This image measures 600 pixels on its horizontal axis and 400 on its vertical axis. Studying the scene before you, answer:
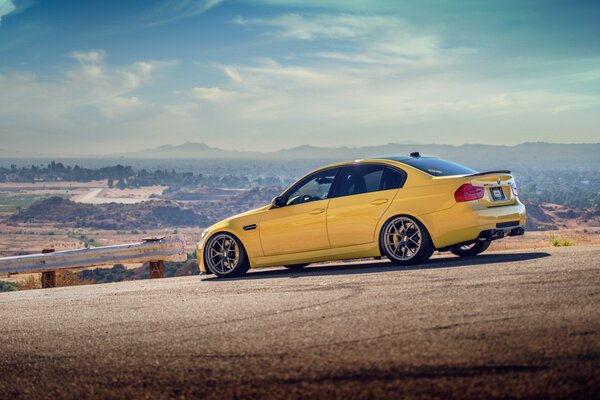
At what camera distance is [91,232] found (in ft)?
572

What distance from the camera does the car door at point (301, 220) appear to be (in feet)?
38.3

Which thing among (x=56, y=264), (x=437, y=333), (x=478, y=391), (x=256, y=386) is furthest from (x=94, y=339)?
(x=56, y=264)

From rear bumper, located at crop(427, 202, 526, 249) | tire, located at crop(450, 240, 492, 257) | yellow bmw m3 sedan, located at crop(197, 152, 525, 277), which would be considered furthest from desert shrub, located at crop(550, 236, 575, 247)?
rear bumper, located at crop(427, 202, 526, 249)

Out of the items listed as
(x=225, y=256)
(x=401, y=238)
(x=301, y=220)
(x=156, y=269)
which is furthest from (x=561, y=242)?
(x=156, y=269)

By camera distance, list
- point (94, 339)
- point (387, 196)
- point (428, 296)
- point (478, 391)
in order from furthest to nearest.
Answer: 1. point (387, 196)
2. point (428, 296)
3. point (94, 339)
4. point (478, 391)

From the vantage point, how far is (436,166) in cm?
1154

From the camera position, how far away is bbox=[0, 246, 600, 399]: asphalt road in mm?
4543

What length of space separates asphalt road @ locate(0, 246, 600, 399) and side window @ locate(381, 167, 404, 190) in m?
2.22

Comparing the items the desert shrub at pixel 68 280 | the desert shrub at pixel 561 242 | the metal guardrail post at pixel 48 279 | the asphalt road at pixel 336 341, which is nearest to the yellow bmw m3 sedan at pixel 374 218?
the asphalt road at pixel 336 341

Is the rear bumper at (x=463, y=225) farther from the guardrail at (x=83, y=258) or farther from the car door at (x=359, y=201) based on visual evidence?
the guardrail at (x=83, y=258)

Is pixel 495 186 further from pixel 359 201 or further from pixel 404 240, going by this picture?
pixel 359 201

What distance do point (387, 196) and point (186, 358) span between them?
6089mm

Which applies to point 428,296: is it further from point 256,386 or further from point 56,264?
point 56,264

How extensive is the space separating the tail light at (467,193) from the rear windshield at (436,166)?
583 mm
